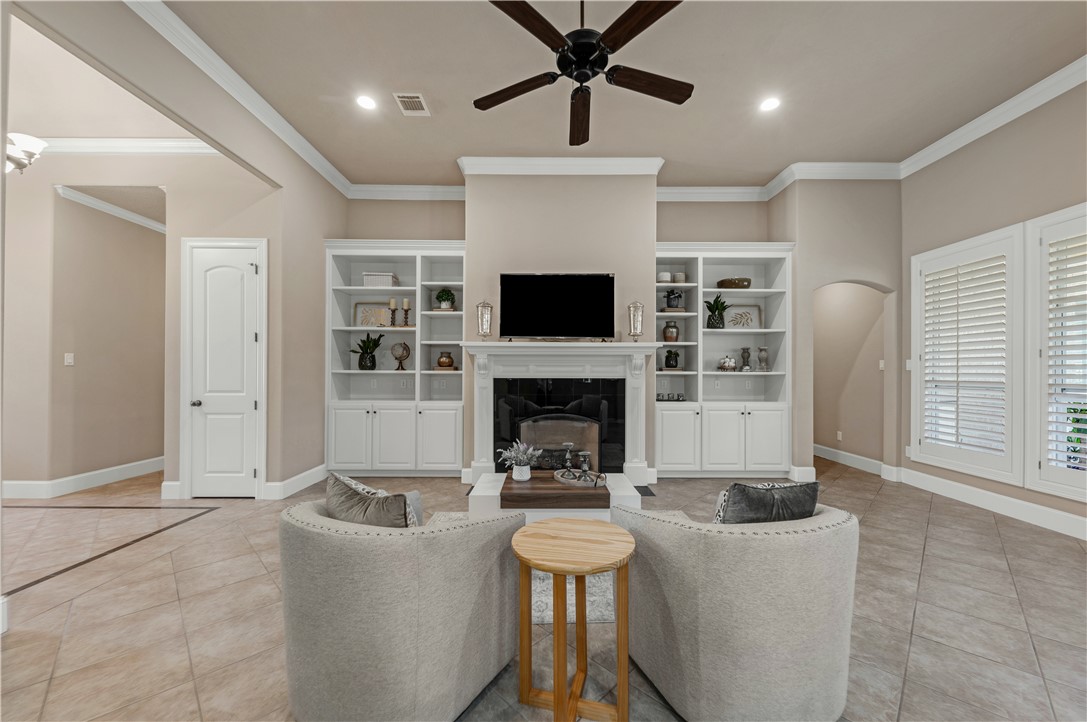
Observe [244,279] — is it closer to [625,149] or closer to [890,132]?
[625,149]

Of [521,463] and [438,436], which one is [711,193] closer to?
[521,463]

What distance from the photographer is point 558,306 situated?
4.48m

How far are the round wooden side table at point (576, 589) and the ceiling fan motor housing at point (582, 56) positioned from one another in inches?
88.4

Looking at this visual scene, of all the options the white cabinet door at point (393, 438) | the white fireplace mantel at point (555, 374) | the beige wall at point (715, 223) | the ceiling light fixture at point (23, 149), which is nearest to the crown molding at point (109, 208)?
the ceiling light fixture at point (23, 149)

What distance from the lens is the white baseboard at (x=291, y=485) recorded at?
3.95 meters

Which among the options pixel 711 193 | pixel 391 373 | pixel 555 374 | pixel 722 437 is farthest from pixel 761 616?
pixel 711 193

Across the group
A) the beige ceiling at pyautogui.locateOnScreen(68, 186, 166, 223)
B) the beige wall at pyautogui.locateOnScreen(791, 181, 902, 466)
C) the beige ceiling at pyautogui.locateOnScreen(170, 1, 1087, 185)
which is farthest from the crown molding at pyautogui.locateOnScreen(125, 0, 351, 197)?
the beige wall at pyautogui.locateOnScreen(791, 181, 902, 466)

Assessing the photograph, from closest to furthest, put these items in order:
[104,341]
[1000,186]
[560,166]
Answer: [1000,186], [104,341], [560,166]

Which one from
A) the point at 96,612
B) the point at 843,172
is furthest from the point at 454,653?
the point at 843,172

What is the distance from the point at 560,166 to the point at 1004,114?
3687 millimetres

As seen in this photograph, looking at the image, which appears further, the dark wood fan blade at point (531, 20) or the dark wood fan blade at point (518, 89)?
the dark wood fan blade at point (518, 89)

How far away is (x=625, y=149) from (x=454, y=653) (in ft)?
14.1

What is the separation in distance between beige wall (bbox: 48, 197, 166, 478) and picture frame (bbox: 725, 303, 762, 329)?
657cm

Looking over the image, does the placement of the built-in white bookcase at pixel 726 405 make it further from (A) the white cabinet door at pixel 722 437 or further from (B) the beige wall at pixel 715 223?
(B) the beige wall at pixel 715 223
